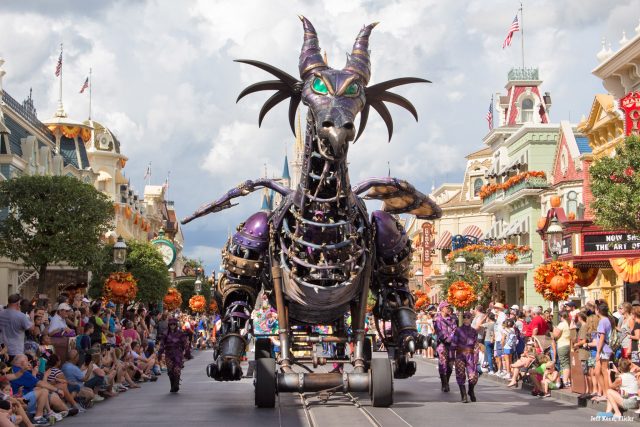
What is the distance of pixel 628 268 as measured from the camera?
29.4 meters

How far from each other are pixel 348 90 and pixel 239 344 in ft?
13.5

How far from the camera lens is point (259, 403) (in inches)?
580

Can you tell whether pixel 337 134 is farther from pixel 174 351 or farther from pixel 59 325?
pixel 59 325

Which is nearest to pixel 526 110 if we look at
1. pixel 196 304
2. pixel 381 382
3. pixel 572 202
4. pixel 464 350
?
pixel 572 202

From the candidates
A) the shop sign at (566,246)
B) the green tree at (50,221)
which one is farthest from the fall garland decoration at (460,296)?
the green tree at (50,221)

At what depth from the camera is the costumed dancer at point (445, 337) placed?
18344 mm

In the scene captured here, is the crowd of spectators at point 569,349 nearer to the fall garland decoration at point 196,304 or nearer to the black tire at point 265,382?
the black tire at point 265,382

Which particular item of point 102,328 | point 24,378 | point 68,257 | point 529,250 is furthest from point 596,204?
point 529,250

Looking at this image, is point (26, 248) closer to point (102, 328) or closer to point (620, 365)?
point (102, 328)

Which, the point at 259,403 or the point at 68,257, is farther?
the point at 68,257

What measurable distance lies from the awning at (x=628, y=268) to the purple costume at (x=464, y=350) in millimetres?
12640

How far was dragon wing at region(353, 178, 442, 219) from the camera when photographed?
51.3ft

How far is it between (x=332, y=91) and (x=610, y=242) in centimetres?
1942

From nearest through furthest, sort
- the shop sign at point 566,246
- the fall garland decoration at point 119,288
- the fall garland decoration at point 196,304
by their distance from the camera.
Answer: the fall garland decoration at point 119,288, the shop sign at point 566,246, the fall garland decoration at point 196,304
